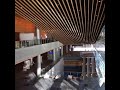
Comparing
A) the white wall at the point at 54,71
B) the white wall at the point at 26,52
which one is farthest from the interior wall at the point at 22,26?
the white wall at the point at 54,71

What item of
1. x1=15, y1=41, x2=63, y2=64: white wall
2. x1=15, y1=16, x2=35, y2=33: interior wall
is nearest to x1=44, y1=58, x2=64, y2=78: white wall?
x1=15, y1=41, x2=63, y2=64: white wall

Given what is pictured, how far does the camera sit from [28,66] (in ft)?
88.0

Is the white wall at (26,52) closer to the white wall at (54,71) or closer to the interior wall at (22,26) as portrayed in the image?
the interior wall at (22,26)

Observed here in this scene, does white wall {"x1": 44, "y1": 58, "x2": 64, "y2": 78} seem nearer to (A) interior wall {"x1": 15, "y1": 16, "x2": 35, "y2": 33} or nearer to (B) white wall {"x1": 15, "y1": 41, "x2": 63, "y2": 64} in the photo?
(B) white wall {"x1": 15, "y1": 41, "x2": 63, "y2": 64}

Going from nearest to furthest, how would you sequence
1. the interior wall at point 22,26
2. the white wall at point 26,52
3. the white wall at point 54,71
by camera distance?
the white wall at point 26,52
the interior wall at point 22,26
the white wall at point 54,71

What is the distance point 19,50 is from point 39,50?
6671mm

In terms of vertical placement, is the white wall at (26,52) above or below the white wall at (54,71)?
above

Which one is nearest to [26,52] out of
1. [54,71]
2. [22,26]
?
[22,26]

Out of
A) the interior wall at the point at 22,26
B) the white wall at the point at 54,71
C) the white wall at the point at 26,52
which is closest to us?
the white wall at the point at 26,52

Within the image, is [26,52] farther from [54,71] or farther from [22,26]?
[54,71]

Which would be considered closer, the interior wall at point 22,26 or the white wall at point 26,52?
the white wall at point 26,52

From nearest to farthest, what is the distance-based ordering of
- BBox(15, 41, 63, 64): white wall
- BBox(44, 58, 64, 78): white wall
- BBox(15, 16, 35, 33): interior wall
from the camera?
1. BBox(15, 41, 63, 64): white wall
2. BBox(15, 16, 35, 33): interior wall
3. BBox(44, 58, 64, 78): white wall

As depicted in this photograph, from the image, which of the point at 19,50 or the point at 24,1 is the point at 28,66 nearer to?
the point at 19,50
